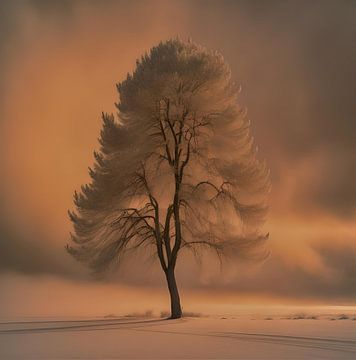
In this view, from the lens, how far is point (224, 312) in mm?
18734

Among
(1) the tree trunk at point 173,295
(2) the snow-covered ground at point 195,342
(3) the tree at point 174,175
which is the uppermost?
(3) the tree at point 174,175

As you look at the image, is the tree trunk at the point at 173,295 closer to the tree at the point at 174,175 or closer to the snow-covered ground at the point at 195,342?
the tree at the point at 174,175

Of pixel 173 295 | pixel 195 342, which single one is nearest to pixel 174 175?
pixel 173 295

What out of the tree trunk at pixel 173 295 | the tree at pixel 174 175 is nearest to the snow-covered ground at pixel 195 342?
the tree trunk at pixel 173 295

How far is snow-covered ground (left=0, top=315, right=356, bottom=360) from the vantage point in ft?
28.1

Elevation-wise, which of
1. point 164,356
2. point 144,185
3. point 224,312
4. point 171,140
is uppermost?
point 171,140

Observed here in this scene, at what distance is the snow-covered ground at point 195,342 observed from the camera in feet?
28.1

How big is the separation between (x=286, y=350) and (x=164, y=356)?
2130 mm

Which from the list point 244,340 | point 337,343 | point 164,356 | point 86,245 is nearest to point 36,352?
point 164,356

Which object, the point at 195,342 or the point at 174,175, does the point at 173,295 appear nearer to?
the point at 174,175

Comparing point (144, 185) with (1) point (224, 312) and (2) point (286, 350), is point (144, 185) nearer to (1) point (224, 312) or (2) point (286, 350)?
(1) point (224, 312)

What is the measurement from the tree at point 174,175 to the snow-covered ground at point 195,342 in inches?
194

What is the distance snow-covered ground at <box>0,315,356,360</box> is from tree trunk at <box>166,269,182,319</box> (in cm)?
365

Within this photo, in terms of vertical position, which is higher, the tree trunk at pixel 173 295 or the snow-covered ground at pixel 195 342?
the tree trunk at pixel 173 295
